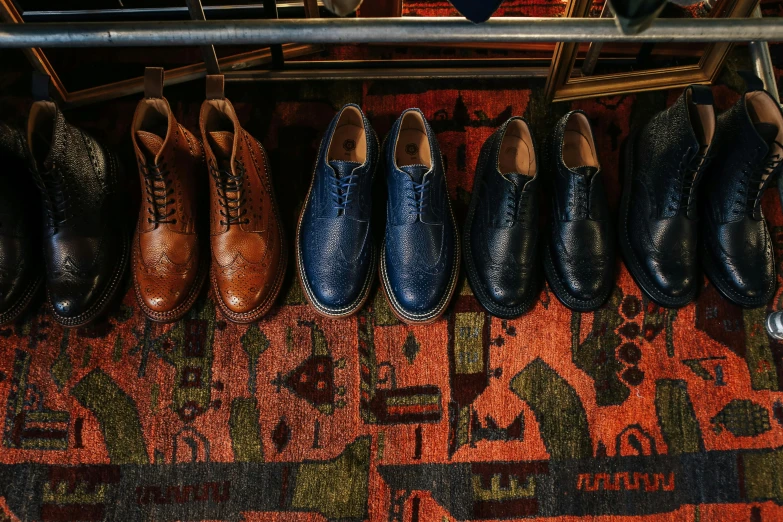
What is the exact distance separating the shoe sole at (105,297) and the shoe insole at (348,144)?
1.58 feet

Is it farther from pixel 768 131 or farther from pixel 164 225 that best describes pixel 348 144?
pixel 768 131

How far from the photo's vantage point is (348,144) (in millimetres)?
1135

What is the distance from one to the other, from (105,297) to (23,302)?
0.16 m

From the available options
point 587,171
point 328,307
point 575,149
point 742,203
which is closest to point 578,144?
point 575,149

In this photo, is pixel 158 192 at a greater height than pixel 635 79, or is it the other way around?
pixel 635 79

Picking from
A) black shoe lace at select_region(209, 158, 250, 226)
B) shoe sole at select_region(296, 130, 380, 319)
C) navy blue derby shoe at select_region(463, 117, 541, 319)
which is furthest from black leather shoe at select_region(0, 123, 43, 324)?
navy blue derby shoe at select_region(463, 117, 541, 319)

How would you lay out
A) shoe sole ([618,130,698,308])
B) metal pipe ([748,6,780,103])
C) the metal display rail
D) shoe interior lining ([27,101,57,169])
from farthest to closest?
1. metal pipe ([748,6,780,103])
2. shoe sole ([618,130,698,308])
3. shoe interior lining ([27,101,57,169])
4. the metal display rail

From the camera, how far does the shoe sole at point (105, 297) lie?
3.30ft

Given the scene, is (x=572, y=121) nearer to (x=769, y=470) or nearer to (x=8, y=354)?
(x=769, y=470)

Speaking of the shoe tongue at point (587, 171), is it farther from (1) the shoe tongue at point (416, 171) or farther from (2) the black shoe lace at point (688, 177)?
(1) the shoe tongue at point (416, 171)

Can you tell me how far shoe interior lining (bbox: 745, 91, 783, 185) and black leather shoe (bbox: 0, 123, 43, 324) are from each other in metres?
1.50

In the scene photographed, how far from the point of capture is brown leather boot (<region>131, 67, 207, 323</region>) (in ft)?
3.23

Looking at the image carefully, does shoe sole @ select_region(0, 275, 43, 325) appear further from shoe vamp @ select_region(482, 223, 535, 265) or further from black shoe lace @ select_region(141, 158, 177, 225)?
shoe vamp @ select_region(482, 223, 535, 265)

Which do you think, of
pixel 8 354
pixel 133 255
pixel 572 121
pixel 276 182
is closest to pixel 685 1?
pixel 572 121
